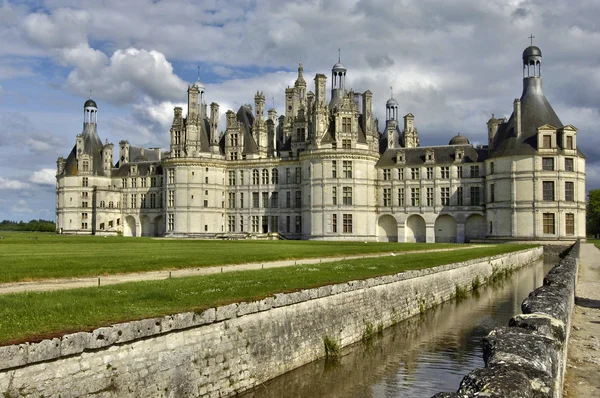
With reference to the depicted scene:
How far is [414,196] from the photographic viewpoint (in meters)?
65.4

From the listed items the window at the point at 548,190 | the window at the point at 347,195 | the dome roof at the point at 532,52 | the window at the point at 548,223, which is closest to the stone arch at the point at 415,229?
the window at the point at 347,195

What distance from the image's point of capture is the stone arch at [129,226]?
262 ft

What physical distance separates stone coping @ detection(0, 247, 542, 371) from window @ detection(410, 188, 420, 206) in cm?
5055

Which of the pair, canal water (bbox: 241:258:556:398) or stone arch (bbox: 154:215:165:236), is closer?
canal water (bbox: 241:258:556:398)

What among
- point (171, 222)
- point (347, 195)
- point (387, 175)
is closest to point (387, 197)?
point (387, 175)

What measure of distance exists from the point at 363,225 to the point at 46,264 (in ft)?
149

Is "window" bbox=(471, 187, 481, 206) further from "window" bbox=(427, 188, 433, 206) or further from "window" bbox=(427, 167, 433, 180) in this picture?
"window" bbox=(427, 167, 433, 180)

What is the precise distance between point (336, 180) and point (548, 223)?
21.5 meters

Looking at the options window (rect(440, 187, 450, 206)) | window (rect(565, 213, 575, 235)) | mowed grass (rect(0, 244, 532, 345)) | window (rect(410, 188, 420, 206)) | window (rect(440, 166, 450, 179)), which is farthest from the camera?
window (rect(410, 188, 420, 206))

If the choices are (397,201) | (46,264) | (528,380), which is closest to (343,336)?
(46,264)

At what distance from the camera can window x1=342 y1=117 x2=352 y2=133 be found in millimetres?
61312

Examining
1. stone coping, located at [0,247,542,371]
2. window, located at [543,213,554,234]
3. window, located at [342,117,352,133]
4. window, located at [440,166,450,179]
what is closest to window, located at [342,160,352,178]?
window, located at [342,117,352,133]

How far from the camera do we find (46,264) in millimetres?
19156

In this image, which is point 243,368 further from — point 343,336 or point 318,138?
point 318,138
